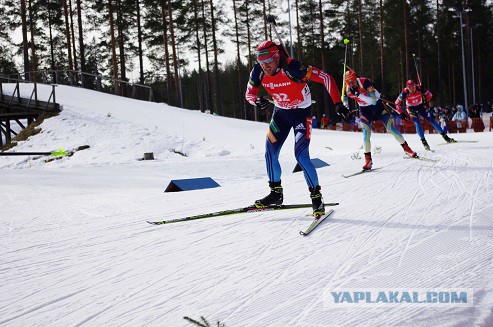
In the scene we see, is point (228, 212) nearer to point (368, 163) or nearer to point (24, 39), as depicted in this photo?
point (368, 163)

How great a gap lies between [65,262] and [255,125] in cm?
1778

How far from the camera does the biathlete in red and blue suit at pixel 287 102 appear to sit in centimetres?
453

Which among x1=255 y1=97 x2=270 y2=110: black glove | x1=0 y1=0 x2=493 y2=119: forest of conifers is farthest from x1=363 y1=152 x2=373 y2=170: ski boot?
x1=0 y1=0 x2=493 y2=119: forest of conifers

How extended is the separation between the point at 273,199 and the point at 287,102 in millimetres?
1114

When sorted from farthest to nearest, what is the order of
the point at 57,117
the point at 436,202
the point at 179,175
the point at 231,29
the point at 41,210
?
the point at 231,29 < the point at 57,117 < the point at 179,175 < the point at 41,210 < the point at 436,202

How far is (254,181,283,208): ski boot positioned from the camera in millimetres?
4973

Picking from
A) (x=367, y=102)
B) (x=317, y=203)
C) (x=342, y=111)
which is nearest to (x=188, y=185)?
(x=317, y=203)

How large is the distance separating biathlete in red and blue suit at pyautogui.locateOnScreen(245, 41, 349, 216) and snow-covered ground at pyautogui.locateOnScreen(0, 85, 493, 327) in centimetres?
42

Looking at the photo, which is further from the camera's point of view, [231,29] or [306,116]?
[231,29]

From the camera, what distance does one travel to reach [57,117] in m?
18.8

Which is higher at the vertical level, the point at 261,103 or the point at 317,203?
the point at 261,103

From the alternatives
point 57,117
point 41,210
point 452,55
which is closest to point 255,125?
point 57,117

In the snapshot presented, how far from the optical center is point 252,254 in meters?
3.29

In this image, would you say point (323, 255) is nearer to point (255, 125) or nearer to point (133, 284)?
point (133, 284)
